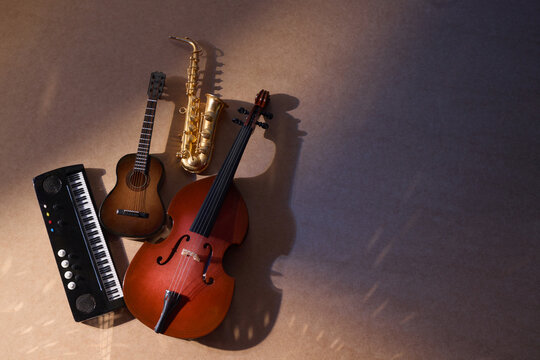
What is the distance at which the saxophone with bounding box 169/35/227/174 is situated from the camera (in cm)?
208

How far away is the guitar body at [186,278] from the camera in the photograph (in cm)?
180

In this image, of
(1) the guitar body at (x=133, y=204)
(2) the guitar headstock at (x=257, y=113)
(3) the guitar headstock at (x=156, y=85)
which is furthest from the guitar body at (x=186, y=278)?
(3) the guitar headstock at (x=156, y=85)

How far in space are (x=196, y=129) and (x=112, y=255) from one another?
34.5 inches

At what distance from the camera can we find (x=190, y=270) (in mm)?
1819

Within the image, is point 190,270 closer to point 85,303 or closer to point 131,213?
point 131,213

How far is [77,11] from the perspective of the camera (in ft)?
7.78

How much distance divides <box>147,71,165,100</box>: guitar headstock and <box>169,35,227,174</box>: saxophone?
0.15m

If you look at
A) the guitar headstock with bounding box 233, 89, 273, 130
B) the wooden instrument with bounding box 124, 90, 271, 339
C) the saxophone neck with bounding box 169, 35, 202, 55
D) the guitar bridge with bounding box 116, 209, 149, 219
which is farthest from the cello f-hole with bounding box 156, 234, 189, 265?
the saxophone neck with bounding box 169, 35, 202, 55

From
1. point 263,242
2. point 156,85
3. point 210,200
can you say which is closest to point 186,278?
point 210,200

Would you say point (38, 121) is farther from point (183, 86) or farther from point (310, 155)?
point (310, 155)

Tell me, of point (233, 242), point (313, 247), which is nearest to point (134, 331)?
point (233, 242)

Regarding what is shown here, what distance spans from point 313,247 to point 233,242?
0.52 meters

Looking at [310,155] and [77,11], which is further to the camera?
[77,11]

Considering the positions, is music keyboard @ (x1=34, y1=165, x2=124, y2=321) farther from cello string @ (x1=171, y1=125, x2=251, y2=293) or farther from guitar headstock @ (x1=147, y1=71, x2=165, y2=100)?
guitar headstock @ (x1=147, y1=71, x2=165, y2=100)
